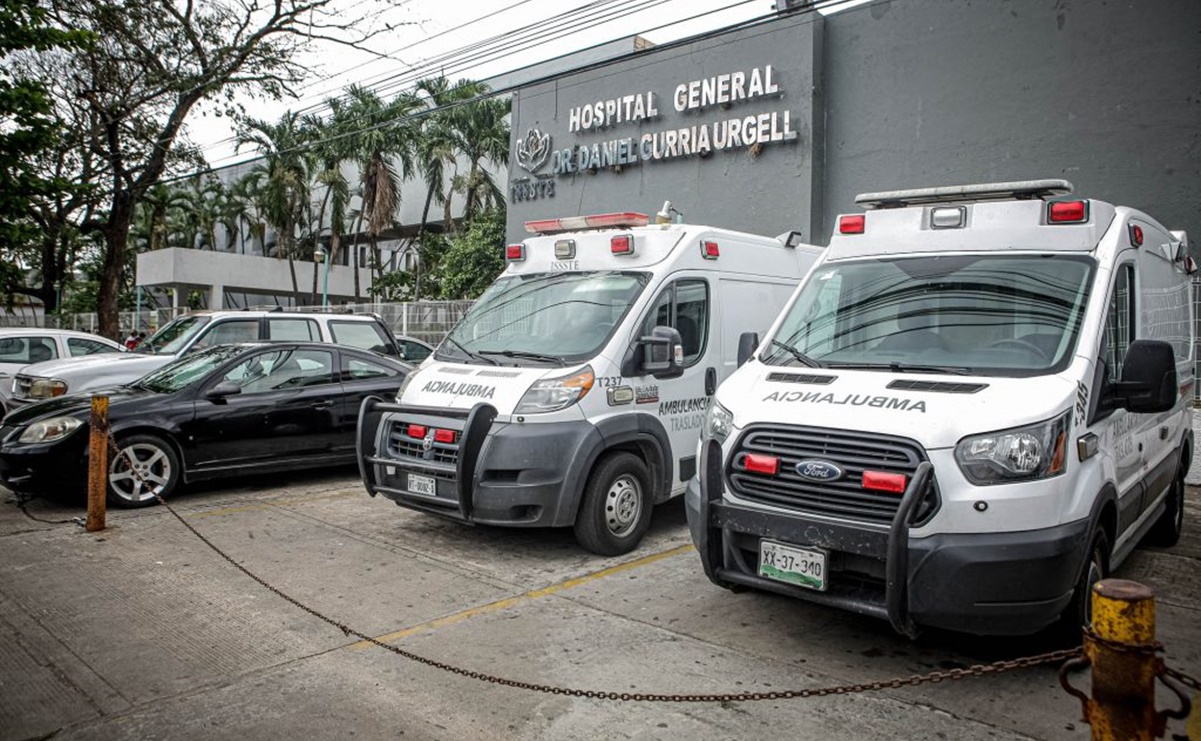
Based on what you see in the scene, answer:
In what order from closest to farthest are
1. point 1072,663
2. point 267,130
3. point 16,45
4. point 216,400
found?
point 1072,663, point 216,400, point 16,45, point 267,130

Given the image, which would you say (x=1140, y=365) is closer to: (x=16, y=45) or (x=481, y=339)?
(x=481, y=339)

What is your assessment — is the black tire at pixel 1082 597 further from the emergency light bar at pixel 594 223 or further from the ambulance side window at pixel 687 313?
the emergency light bar at pixel 594 223

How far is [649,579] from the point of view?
5.88 meters

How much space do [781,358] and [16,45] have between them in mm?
Answer: 12603

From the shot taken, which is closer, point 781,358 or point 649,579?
point 781,358

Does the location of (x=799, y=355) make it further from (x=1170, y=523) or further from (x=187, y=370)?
(x=187, y=370)

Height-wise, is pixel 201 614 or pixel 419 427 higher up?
pixel 419 427

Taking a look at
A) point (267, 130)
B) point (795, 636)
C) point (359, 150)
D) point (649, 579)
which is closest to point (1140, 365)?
point (795, 636)

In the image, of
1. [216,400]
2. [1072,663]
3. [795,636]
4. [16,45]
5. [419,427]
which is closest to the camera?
[1072,663]

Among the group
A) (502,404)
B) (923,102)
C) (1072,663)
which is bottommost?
(1072,663)

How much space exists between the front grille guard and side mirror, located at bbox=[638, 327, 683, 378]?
1183mm

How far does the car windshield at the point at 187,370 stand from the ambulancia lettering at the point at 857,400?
6049 millimetres

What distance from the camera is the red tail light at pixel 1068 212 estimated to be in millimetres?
4867

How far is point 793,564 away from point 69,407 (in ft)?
21.9
